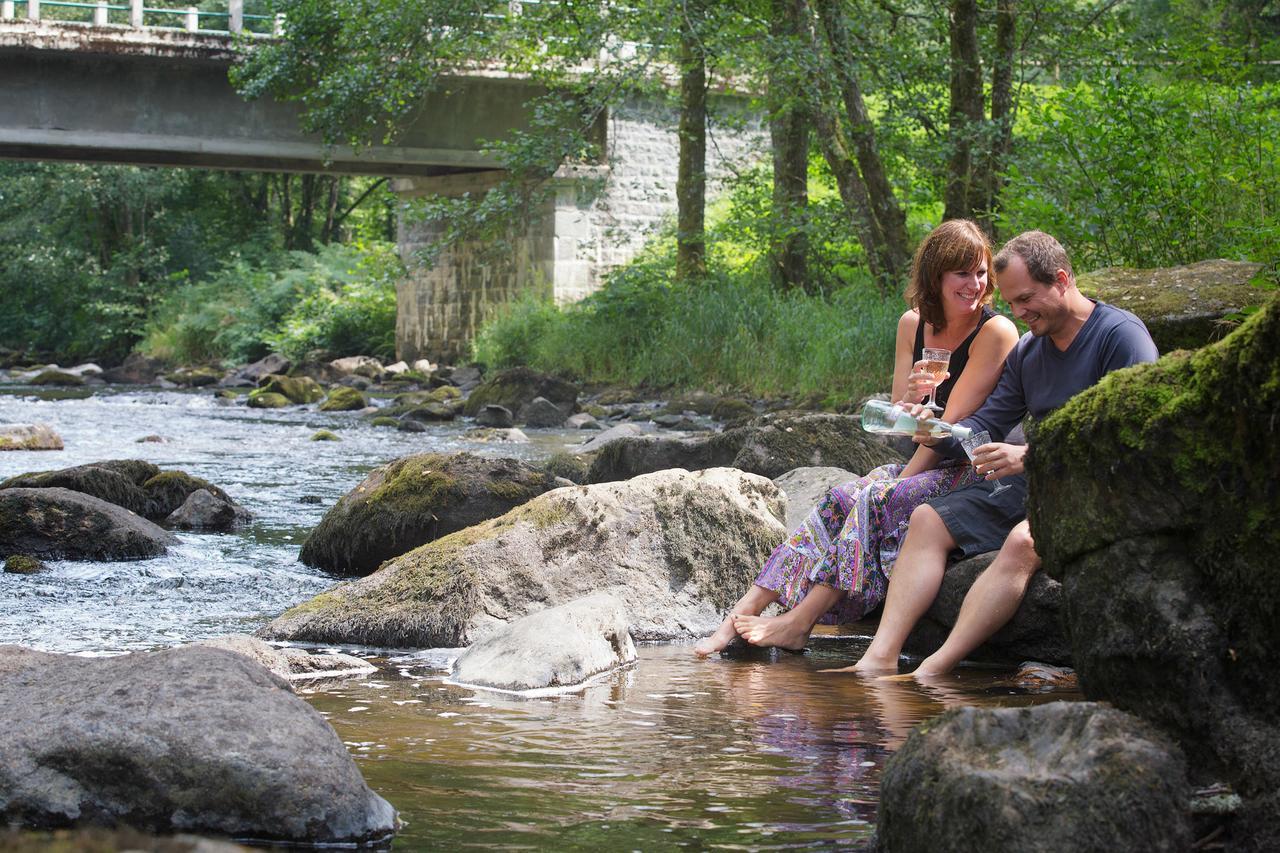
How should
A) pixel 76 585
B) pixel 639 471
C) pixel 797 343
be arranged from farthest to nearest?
pixel 797 343
pixel 639 471
pixel 76 585

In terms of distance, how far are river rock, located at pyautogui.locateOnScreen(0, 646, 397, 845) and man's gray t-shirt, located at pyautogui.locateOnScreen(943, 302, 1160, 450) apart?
8.91ft

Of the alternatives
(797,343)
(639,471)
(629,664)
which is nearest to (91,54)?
(797,343)

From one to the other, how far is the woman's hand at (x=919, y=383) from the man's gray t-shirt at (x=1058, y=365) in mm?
169

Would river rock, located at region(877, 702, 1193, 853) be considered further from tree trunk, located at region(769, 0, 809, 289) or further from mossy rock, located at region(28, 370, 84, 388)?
mossy rock, located at region(28, 370, 84, 388)

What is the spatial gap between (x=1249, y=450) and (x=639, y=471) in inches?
274

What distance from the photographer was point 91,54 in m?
23.4

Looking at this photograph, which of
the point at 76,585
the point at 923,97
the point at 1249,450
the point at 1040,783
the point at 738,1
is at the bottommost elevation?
the point at 76,585

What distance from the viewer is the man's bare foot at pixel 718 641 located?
5.61 metres

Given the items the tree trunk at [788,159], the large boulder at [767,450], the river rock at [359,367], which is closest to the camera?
the large boulder at [767,450]

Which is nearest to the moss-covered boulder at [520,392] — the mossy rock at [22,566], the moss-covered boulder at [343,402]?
the moss-covered boulder at [343,402]

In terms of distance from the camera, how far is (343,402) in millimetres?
20406

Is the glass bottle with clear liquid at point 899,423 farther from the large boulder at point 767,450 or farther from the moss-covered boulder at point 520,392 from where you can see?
the moss-covered boulder at point 520,392

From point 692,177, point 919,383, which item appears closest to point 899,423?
point 919,383

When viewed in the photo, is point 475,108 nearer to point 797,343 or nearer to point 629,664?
point 797,343
